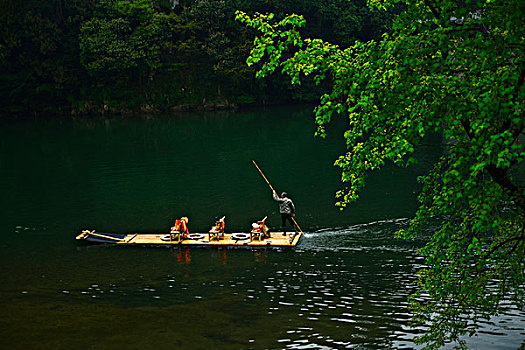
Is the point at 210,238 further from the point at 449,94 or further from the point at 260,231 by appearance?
the point at 449,94

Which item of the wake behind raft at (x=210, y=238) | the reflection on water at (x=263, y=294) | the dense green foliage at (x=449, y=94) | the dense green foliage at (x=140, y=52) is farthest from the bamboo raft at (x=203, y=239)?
the dense green foliage at (x=140, y=52)

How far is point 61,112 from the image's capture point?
9106 cm

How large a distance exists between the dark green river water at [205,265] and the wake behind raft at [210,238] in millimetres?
483

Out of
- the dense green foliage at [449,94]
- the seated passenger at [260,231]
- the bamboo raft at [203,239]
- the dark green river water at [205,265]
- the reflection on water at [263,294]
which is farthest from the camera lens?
the seated passenger at [260,231]

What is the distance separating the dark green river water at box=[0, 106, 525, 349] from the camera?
1641 cm

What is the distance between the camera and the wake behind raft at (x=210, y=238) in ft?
81.5

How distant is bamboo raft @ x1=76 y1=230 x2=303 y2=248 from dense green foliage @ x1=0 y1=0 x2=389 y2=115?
64.2 m

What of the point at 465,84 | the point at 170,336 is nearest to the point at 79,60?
the point at 170,336

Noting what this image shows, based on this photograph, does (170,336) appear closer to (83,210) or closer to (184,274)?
(184,274)

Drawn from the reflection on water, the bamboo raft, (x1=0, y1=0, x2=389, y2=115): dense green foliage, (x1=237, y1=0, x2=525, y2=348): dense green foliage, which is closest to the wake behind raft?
the bamboo raft

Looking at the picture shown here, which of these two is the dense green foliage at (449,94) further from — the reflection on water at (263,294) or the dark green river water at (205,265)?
the dark green river water at (205,265)

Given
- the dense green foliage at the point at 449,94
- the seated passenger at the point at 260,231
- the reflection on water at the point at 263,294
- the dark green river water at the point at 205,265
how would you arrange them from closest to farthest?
1. the dense green foliage at the point at 449,94
2. the reflection on water at the point at 263,294
3. the dark green river water at the point at 205,265
4. the seated passenger at the point at 260,231

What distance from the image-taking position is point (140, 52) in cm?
8669

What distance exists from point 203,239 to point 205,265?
2723 millimetres
